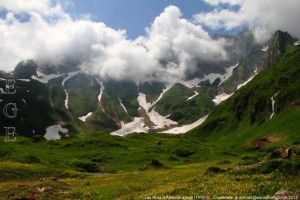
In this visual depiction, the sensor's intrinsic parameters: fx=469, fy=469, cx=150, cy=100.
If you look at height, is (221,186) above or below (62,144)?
below

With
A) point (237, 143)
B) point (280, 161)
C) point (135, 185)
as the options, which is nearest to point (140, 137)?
point (237, 143)

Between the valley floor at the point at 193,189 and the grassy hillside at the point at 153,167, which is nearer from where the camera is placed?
the valley floor at the point at 193,189

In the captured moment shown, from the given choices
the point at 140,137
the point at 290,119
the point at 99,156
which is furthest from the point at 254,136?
the point at 99,156

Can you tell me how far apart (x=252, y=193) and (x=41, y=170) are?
170 ft

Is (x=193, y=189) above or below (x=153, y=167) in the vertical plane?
below

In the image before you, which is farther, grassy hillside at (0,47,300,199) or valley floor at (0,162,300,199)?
grassy hillside at (0,47,300,199)

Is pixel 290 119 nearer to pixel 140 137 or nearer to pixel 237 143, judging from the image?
pixel 237 143

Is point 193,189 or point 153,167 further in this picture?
point 153,167

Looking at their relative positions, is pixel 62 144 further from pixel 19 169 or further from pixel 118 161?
pixel 19 169

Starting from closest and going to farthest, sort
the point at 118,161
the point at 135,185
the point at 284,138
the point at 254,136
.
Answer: the point at 135,185
the point at 118,161
the point at 284,138
the point at 254,136

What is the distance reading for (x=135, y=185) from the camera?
48.2 metres

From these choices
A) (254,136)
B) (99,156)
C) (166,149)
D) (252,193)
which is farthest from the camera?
(254,136)

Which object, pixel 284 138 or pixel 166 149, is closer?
pixel 284 138

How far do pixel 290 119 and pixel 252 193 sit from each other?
114 meters
